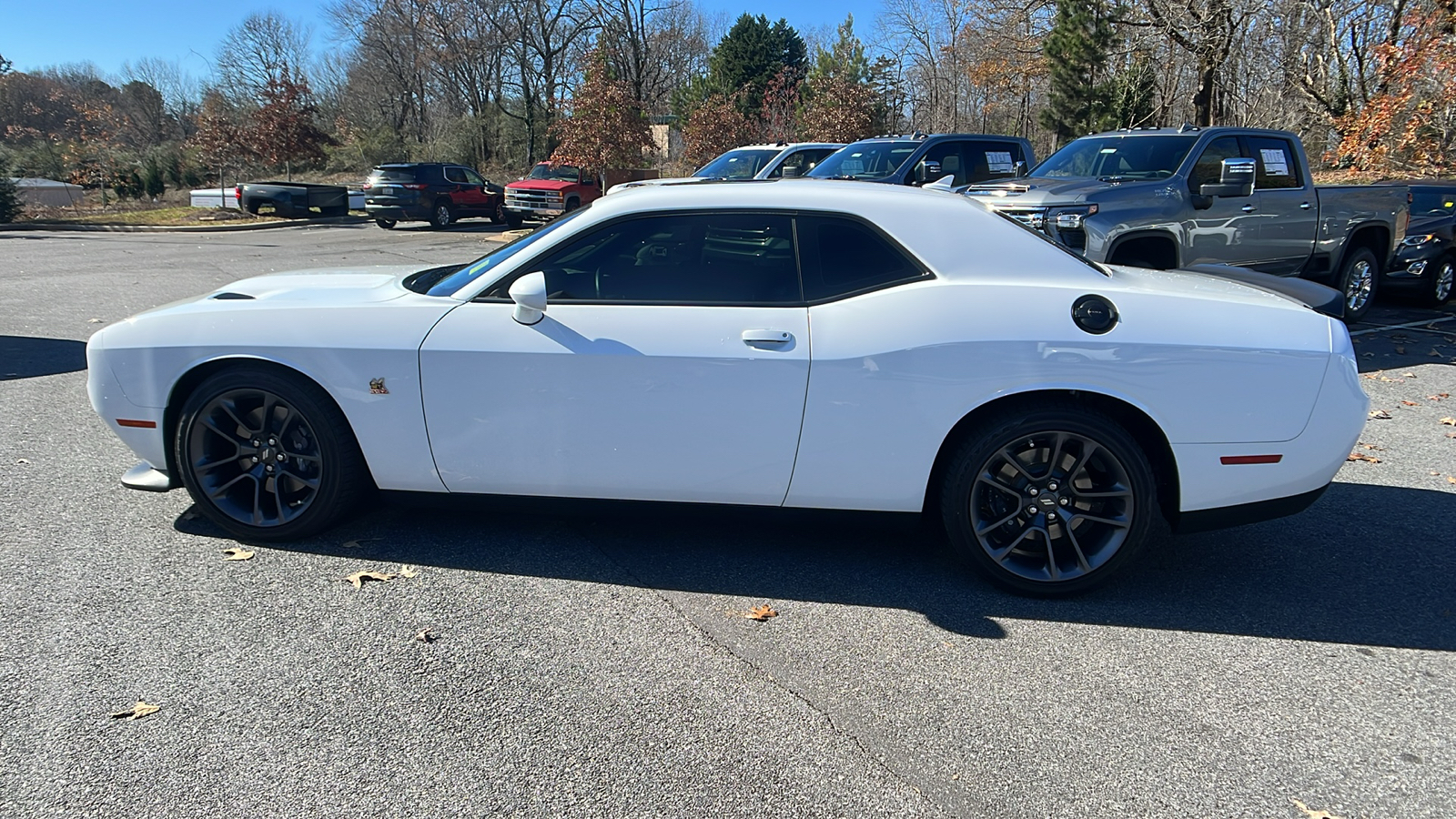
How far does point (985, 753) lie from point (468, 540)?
241 cm

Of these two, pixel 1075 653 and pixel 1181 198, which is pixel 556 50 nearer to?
pixel 1181 198

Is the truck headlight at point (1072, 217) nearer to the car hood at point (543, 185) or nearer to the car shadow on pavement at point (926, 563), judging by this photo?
the car shadow on pavement at point (926, 563)

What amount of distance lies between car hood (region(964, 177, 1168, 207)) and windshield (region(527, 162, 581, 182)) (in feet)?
55.4

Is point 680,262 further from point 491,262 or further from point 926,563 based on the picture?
point 926,563

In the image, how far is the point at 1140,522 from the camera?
3555mm

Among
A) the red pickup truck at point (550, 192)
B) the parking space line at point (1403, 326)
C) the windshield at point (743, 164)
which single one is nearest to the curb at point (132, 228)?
the red pickup truck at point (550, 192)

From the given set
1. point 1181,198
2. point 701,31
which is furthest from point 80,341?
point 701,31

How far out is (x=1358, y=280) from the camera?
974cm

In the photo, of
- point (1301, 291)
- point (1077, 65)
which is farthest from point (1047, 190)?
point (1077, 65)

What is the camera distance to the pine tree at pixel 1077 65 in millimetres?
29578

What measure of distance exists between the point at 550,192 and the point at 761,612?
21.2 meters

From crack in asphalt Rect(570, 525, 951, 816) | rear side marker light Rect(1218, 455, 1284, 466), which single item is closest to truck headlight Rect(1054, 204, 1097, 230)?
rear side marker light Rect(1218, 455, 1284, 466)

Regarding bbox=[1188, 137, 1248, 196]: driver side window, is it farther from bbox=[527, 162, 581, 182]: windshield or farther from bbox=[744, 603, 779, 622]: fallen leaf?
bbox=[527, 162, 581, 182]: windshield

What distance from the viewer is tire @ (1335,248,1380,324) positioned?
950 centimetres
